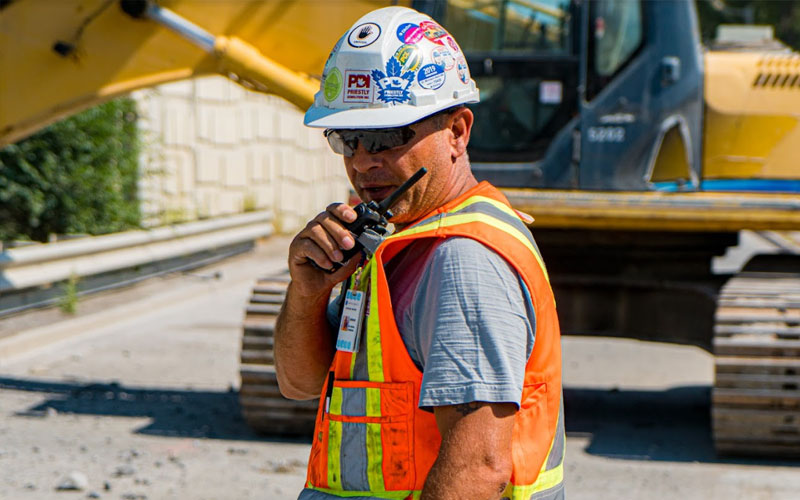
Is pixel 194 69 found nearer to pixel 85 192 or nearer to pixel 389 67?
pixel 389 67

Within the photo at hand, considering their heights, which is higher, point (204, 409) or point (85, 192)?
point (85, 192)

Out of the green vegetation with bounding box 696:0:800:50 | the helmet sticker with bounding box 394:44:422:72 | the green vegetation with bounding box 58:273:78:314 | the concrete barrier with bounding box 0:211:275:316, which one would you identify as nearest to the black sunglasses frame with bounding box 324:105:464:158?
the helmet sticker with bounding box 394:44:422:72

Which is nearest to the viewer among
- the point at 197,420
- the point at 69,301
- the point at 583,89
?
the point at 583,89

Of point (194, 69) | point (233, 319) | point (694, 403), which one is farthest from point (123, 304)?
point (694, 403)

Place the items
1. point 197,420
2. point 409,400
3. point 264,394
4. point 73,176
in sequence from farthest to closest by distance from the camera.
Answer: point 73,176, point 197,420, point 264,394, point 409,400

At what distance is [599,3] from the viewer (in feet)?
24.4

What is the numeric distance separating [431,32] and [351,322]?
2.05ft

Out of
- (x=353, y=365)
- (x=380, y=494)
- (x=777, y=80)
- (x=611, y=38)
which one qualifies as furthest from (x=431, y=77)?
(x=777, y=80)

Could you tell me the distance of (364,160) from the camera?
2.54m

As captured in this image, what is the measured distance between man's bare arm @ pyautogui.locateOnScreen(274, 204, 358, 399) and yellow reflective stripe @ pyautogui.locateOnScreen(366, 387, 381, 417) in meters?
0.28

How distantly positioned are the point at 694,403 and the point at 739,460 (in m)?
1.71

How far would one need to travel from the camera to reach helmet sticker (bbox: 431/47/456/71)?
8.20 ft

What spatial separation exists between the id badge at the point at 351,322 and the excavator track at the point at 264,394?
4737mm

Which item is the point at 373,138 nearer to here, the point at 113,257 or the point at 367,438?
the point at 367,438
